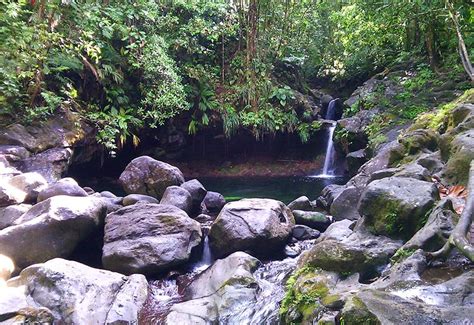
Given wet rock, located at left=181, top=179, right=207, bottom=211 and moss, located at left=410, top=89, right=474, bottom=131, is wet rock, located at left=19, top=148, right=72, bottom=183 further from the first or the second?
moss, located at left=410, top=89, right=474, bottom=131

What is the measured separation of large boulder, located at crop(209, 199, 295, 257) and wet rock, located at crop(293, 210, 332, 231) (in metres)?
0.90

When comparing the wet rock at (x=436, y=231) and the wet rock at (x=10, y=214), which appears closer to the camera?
the wet rock at (x=436, y=231)

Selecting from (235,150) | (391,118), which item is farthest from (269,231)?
(235,150)

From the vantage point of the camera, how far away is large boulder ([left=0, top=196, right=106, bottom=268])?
5789 millimetres

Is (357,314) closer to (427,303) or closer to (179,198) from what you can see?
(427,303)

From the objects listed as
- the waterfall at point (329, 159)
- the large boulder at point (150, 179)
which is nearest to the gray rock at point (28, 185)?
the large boulder at point (150, 179)

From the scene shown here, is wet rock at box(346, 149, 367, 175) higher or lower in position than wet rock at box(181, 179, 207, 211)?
higher

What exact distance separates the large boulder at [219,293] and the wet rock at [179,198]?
2.66m

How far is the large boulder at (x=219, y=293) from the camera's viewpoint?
470cm

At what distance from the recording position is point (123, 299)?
194 inches

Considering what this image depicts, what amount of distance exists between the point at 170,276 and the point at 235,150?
11.0 meters

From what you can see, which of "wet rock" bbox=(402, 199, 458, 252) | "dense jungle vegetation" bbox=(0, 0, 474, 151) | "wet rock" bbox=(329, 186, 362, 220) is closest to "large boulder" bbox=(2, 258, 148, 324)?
"wet rock" bbox=(402, 199, 458, 252)

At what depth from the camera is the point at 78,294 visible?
15.6ft

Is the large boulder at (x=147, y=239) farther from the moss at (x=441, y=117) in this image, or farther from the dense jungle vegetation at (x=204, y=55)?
the dense jungle vegetation at (x=204, y=55)
